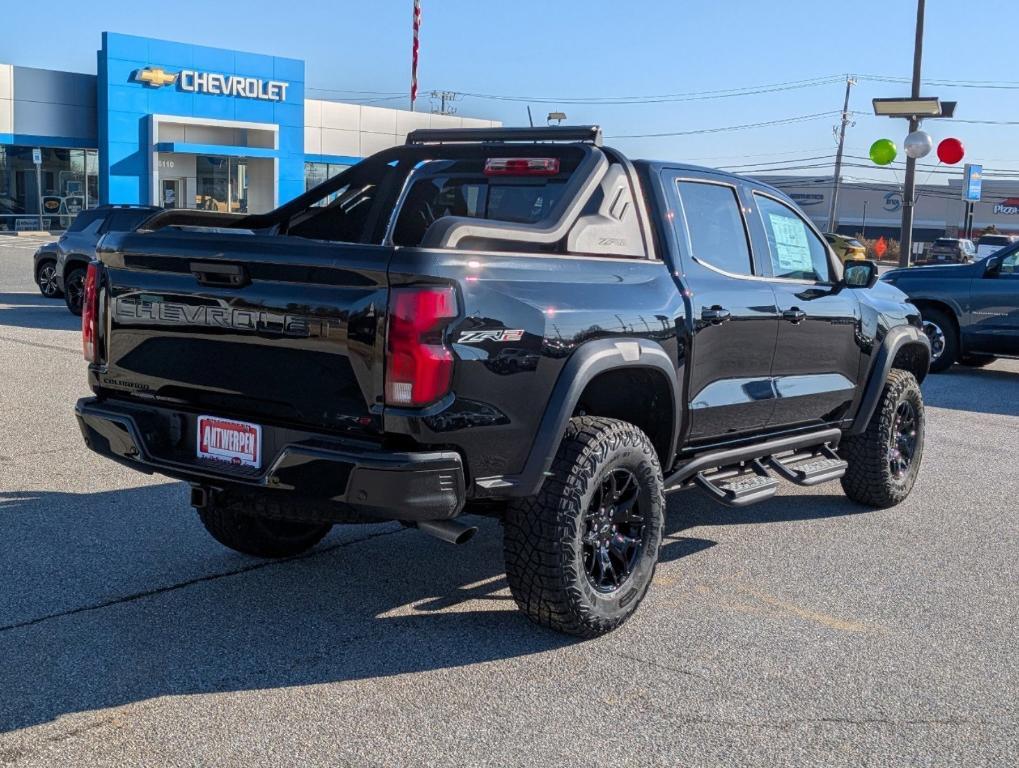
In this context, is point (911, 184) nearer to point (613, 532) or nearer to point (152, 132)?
point (613, 532)

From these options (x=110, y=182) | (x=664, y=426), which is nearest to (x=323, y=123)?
(x=110, y=182)

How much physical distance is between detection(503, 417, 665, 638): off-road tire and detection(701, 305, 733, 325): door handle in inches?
34.9

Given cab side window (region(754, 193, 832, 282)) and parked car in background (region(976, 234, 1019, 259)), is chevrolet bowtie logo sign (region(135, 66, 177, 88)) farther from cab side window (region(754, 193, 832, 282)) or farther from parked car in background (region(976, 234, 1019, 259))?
cab side window (region(754, 193, 832, 282))

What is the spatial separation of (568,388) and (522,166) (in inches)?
61.5

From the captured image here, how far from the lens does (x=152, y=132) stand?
139 feet

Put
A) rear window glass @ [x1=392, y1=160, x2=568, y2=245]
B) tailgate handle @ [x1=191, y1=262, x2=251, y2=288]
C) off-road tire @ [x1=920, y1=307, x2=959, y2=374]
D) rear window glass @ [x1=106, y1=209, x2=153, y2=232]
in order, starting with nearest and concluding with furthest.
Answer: tailgate handle @ [x1=191, y1=262, x2=251, y2=288] < rear window glass @ [x1=392, y1=160, x2=568, y2=245] < off-road tire @ [x1=920, y1=307, x2=959, y2=374] < rear window glass @ [x1=106, y1=209, x2=153, y2=232]

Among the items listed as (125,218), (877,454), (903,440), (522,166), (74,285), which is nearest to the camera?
(522,166)

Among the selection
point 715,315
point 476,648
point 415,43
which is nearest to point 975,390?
point 715,315

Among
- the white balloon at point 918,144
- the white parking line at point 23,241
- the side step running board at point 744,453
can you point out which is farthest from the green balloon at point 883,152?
the white parking line at point 23,241

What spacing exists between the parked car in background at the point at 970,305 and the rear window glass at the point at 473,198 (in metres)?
8.91

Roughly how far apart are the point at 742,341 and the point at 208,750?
10.4 feet

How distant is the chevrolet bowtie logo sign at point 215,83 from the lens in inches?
1645

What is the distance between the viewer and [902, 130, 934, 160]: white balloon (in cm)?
2428

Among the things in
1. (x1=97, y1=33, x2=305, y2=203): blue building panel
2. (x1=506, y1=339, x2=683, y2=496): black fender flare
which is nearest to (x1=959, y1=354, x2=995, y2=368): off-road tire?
(x1=506, y1=339, x2=683, y2=496): black fender flare
